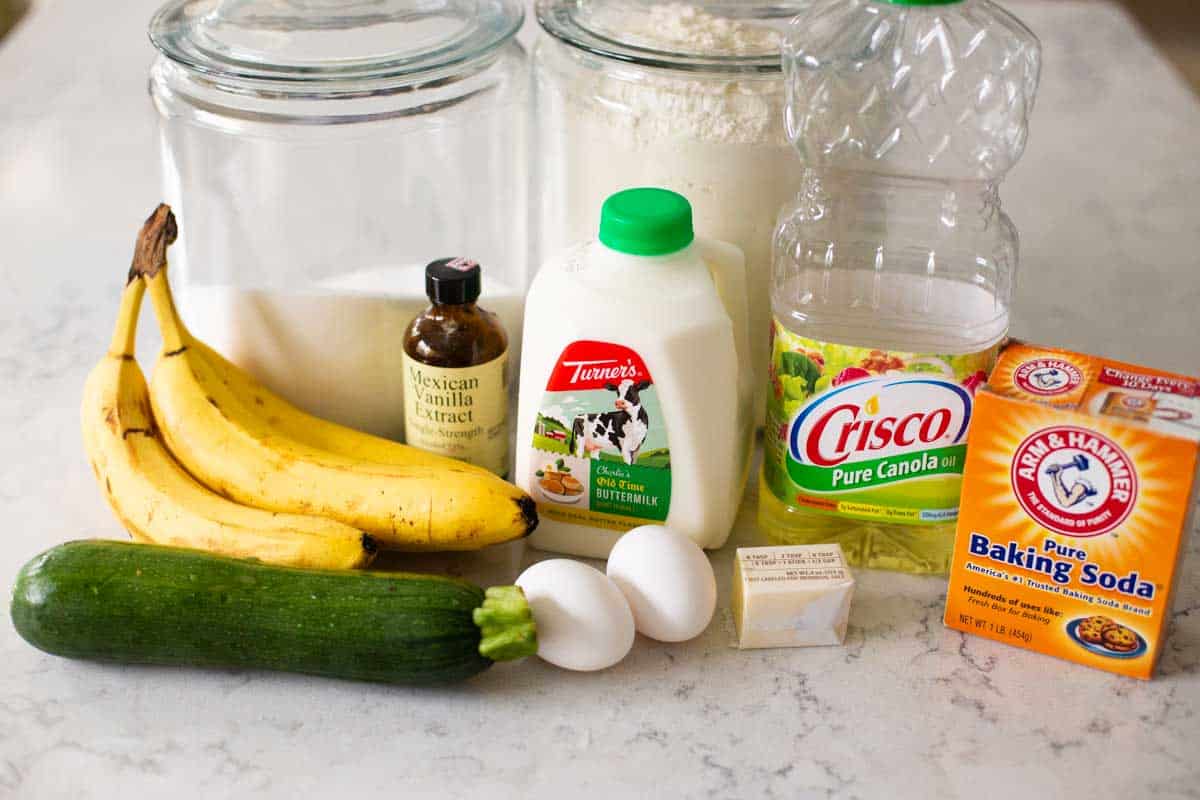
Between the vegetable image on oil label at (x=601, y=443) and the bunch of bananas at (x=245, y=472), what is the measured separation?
52mm

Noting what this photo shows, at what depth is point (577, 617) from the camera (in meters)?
0.87

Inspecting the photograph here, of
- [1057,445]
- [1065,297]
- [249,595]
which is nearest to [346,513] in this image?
[249,595]

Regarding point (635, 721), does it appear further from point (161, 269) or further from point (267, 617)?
point (161, 269)

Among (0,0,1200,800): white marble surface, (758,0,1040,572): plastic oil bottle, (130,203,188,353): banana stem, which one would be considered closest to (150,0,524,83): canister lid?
(130,203,188,353): banana stem

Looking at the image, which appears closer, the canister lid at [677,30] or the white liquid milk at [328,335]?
the canister lid at [677,30]

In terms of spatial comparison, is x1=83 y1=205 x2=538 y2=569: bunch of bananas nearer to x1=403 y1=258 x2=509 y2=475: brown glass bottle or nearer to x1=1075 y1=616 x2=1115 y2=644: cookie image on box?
x1=403 y1=258 x2=509 y2=475: brown glass bottle

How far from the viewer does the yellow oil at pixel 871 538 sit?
1012 millimetres

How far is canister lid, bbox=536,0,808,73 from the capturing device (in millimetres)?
1000

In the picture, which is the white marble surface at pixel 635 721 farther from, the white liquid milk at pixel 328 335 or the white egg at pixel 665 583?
the white liquid milk at pixel 328 335

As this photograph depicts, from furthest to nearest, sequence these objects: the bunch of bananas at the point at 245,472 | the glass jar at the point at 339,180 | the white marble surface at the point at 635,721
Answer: the glass jar at the point at 339,180 → the bunch of bananas at the point at 245,472 → the white marble surface at the point at 635,721

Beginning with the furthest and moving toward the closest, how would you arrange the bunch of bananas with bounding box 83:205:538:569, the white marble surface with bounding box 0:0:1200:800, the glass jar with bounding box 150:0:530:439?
the glass jar with bounding box 150:0:530:439 < the bunch of bananas with bounding box 83:205:538:569 < the white marble surface with bounding box 0:0:1200:800

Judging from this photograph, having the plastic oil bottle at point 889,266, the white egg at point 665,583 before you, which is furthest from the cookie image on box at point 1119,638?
the white egg at point 665,583

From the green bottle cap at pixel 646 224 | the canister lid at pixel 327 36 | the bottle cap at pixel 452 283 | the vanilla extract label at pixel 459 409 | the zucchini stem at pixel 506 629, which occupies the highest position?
the canister lid at pixel 327 36

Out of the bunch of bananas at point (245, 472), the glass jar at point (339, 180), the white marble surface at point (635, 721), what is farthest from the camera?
the glass jar at point (339, 180)
